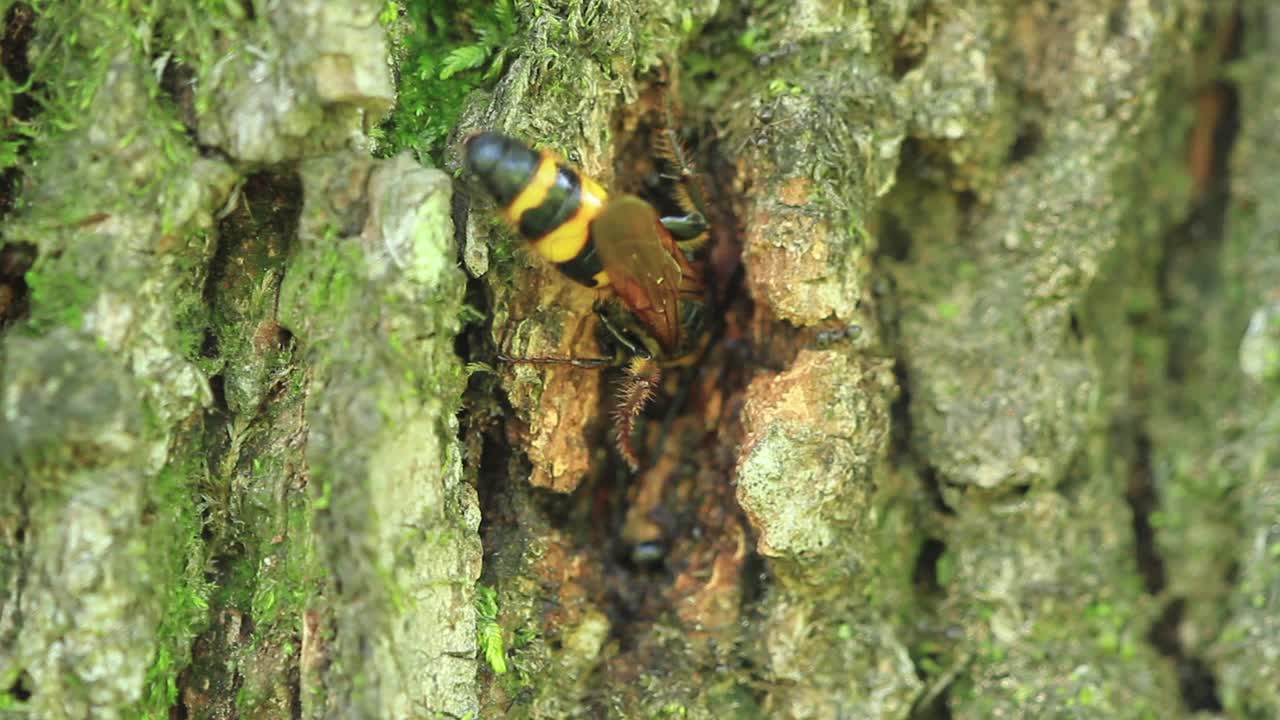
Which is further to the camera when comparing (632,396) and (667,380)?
(667,380)

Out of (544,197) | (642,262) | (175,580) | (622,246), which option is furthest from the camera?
(642,262)

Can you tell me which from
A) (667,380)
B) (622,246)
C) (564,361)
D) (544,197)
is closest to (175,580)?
(564,361)

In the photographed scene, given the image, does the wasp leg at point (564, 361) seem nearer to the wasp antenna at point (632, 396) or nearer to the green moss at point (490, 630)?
the wasp antenna at point (632, 396)

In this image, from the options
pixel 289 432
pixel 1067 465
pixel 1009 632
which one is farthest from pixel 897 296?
pixel 289 432

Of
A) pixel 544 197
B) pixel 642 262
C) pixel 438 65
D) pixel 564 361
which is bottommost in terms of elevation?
pixel 564 361

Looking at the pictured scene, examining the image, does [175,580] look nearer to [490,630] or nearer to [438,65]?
[490,630]

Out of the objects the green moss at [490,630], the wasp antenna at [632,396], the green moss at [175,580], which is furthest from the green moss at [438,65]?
the green moss at [490,630]

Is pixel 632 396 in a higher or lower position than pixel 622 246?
lower
